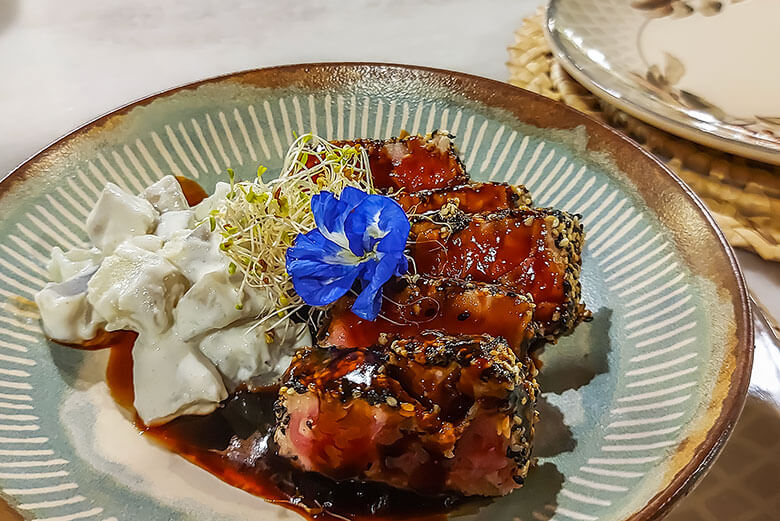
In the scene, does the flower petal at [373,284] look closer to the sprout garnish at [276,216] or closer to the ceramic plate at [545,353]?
the sprout garnish at [276,216]

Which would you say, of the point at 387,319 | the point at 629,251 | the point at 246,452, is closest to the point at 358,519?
the point at 246,452

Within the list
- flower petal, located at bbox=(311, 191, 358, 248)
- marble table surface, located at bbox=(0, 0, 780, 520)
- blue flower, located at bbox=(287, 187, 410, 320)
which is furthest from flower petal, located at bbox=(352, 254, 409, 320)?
marble table surface, located at bbox=(0, 0, 780, 520)

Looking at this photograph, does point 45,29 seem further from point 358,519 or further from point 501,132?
point 358,519

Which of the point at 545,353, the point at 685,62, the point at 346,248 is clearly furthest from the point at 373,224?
the point at 685,62

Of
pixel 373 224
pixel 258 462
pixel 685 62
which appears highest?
pixel 373 224

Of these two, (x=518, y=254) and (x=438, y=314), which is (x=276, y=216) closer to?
(x=438, y=314)

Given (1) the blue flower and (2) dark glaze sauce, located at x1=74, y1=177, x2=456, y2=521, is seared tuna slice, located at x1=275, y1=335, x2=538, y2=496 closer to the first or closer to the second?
(2) dark glaze sauce, located at x1=74, y1=177, x2=456, y2=521

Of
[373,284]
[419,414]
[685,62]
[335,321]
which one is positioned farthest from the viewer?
[685,62]
